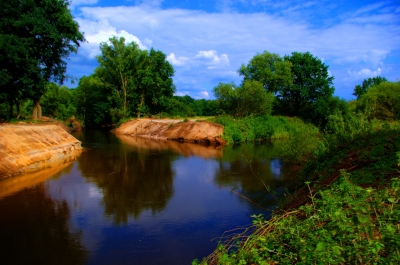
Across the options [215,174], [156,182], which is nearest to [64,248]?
[156,182]

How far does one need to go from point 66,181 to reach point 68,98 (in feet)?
158

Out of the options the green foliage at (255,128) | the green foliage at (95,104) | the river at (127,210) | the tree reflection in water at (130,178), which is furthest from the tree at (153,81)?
the river at (127,210)

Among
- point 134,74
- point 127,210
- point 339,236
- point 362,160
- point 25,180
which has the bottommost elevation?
Result: point 127,210

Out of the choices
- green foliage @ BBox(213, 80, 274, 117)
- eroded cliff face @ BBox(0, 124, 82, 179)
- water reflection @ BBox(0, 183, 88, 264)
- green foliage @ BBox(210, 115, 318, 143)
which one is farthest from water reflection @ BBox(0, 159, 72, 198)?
green foliage @ BBox(213, 80, 274, 117)

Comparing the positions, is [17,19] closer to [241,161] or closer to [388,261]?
[241,161]

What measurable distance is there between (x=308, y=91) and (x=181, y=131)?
21377mm

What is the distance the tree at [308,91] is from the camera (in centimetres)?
4386

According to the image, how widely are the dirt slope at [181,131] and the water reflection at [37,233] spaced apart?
2081 centimetres

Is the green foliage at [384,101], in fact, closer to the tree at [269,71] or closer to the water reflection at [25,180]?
the tree at [269,71]

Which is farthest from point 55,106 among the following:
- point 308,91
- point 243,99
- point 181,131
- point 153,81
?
point 308,91

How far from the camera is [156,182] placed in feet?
46.3

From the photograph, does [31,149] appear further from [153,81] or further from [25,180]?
[153,81]

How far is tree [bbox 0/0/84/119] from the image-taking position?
22.0 meters

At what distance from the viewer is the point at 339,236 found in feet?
13.6
